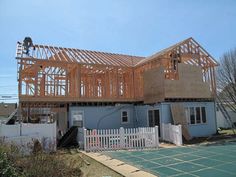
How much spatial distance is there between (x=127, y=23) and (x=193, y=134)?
32.9 feet

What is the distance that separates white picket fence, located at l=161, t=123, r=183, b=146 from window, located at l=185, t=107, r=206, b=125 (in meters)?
3.02

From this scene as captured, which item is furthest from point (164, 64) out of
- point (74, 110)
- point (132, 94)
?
point (74, 110)

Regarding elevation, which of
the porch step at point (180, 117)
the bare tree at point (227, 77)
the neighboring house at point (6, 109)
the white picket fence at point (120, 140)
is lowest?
the white picket fence at point (120, 140)

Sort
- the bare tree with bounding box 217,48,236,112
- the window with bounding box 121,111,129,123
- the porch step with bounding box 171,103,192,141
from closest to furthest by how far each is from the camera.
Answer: the porch step with bounding box 171,103,192,141 → the window with bounding box 121,111,129,123 → the bare tree with bounding box 217,48,236,112

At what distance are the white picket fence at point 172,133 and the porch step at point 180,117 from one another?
1.08m

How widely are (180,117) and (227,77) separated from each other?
11.5 meters

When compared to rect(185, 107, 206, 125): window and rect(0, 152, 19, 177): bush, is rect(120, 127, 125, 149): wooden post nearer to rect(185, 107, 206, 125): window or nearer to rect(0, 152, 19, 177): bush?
rect(185, 107, 206, 125): window

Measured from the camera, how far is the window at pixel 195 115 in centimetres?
2056

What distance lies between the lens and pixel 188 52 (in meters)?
21.8

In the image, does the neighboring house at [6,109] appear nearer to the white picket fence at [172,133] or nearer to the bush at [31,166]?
the white picket fence at [172,133]

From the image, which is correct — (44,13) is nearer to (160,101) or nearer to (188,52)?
(160,101)

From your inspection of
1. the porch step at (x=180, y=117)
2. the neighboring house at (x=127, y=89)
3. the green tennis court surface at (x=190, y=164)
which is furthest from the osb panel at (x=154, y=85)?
the green tennis court surface at (x=190, y=164)

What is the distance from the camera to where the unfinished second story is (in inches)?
781

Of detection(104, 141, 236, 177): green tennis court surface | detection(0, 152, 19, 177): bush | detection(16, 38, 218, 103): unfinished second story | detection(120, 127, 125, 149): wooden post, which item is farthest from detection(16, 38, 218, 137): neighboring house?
detection(0, 152, 19, 177): bush
